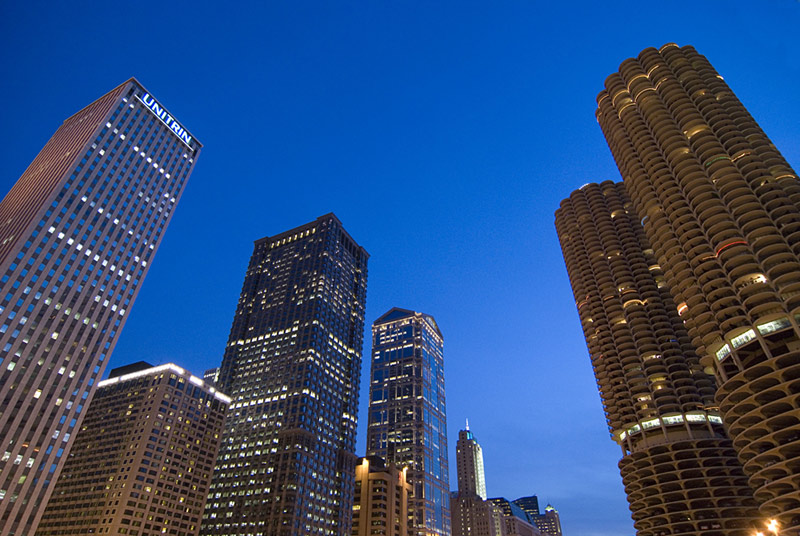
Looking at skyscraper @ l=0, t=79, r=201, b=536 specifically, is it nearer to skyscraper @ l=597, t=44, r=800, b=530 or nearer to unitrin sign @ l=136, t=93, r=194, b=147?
unitrin sign @ l=136, t=93, r=194, b=147

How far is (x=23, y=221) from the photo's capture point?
13238cm

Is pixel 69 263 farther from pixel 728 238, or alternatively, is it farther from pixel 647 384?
pixel 728 238

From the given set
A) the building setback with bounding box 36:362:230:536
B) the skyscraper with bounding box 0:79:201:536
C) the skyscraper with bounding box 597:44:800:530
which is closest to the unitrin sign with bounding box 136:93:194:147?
A: the skyscraper with bounding box 0:79:201:536

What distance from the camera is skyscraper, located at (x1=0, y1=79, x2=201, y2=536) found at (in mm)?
114438

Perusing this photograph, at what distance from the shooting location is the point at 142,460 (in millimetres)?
165000

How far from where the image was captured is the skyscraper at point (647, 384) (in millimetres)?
107062

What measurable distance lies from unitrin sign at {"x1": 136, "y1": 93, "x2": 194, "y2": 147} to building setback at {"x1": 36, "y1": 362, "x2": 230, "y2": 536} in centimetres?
8406

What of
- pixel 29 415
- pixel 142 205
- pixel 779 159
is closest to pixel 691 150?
pixel 779 159

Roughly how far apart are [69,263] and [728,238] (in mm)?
154940

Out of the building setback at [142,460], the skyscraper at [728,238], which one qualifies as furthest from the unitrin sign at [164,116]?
the skyscraper at [728,238]

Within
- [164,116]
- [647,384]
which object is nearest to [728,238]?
[647,384]

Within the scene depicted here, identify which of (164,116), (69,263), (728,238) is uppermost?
(164,116)

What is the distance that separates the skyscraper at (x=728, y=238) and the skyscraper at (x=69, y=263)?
14276 centimetres

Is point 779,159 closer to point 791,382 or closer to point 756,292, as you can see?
point 756,292
